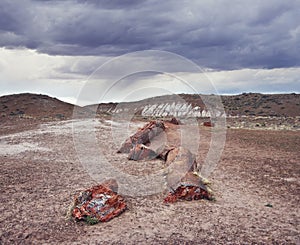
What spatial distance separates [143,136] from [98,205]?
8.96 meters

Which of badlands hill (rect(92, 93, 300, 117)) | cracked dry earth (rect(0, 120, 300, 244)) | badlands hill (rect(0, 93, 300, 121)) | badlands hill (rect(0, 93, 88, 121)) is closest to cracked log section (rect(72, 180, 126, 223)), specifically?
cracked dry earth (rect(0, 120, 300, 244))

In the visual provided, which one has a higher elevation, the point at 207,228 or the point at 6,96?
the point at 6,96

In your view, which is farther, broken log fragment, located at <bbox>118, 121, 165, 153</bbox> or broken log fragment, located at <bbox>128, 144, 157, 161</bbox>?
broken log fragment, located at <bbox>118, 121, 165, 153</bbox>

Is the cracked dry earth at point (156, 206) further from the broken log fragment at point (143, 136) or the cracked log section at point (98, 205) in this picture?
the broken log fragment at point (143, 136)

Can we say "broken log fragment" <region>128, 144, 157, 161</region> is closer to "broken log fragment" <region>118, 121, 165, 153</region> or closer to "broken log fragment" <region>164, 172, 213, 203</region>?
"broken log fragment" <region>118, 121, 165, 153</region>

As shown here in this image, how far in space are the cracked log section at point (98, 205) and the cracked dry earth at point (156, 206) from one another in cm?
19

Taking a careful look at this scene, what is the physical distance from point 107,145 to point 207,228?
38.5 feet

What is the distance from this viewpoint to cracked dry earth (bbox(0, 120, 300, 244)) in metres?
7.39

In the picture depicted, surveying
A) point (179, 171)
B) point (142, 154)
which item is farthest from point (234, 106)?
point (179, 171)

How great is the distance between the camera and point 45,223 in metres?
8.09

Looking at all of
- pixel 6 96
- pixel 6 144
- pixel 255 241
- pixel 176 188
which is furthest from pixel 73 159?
pixel 6 96

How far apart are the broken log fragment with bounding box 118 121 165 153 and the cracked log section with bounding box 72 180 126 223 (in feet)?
24.5

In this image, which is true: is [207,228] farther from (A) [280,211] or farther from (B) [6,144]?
(B) [6,144]

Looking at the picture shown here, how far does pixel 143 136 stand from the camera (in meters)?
17.2
